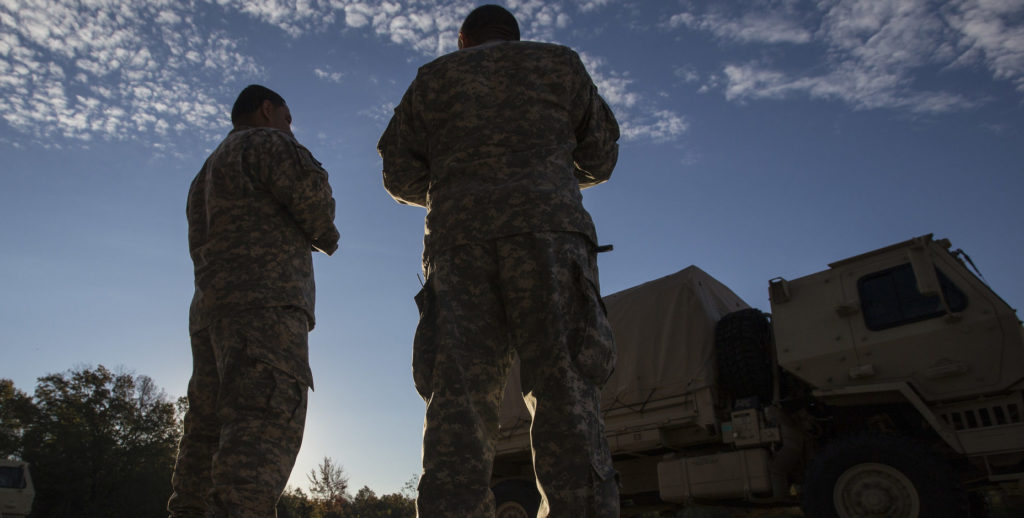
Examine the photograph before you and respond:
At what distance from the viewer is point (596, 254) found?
237cm

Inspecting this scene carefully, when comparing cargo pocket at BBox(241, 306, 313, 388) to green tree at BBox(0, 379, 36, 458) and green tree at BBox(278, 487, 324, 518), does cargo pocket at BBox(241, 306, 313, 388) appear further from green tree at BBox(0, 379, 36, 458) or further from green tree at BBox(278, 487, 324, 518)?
green tree at BBox(0, 379, 36, 458)

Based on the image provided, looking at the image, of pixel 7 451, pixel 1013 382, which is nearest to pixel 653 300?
pixel 1013 382

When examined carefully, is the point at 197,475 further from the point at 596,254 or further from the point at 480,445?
the point at 596,254

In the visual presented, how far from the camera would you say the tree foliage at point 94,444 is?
3080 centimetres

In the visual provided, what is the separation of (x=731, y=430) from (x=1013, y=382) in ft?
8.13

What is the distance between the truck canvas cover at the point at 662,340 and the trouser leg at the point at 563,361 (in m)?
5.46

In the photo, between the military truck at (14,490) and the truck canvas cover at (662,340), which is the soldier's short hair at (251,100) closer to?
the truck canvas cover at (662,340)

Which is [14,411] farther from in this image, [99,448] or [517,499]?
[517,499]

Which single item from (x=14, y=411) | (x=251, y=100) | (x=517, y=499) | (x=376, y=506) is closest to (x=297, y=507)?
(x=376, y=506)

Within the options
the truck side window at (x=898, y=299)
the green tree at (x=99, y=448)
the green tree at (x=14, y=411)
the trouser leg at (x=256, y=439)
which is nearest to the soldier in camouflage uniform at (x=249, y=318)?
the trouser leg at (x=256, y=439)

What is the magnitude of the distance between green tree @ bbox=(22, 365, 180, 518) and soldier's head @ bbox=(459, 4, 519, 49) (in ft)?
111

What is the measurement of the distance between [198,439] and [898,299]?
6.45 metres

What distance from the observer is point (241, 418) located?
249 centimetres

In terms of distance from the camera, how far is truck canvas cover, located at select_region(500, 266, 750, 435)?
7723 mm
